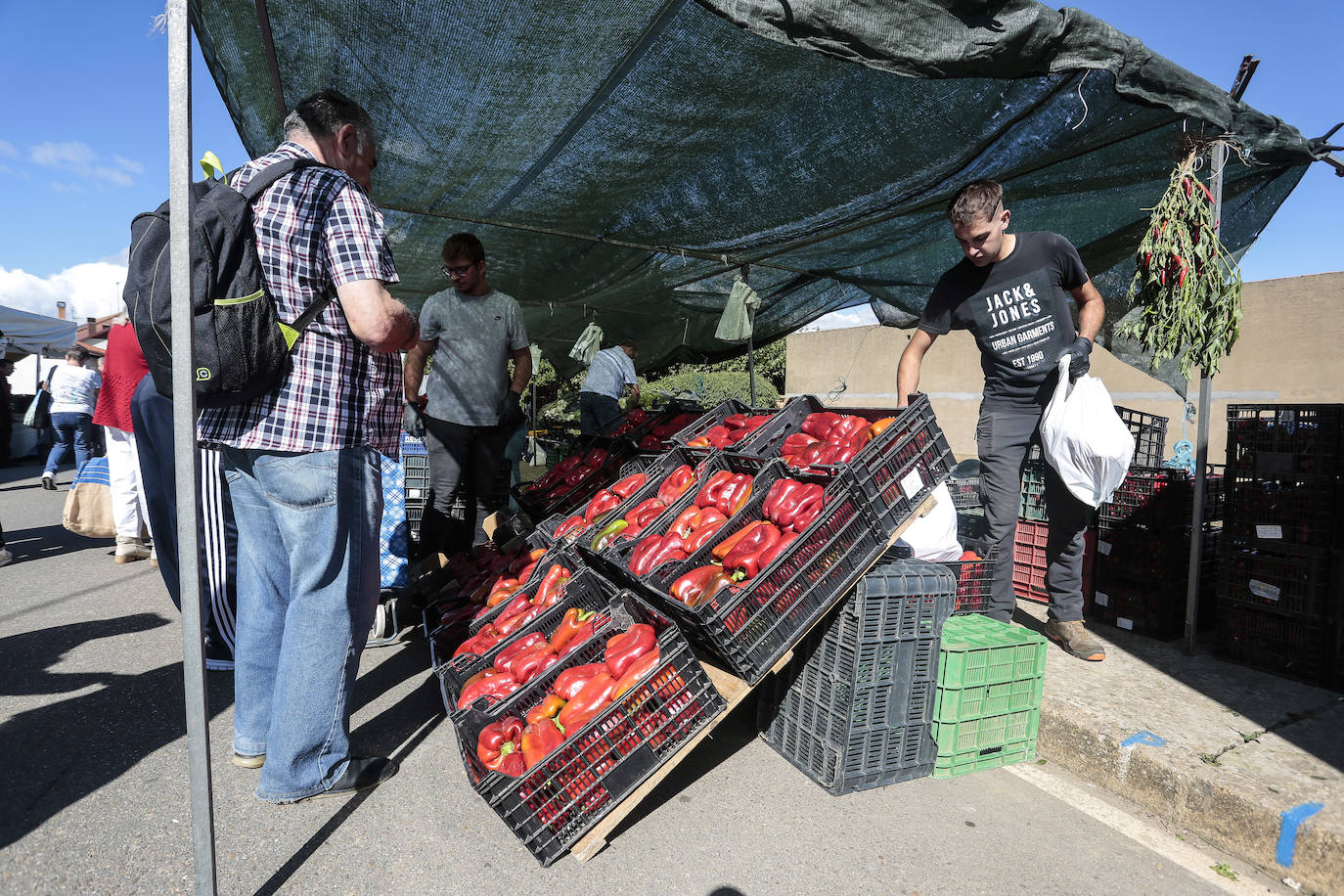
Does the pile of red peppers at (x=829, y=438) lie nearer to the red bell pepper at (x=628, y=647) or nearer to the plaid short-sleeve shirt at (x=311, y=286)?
the red bell pepper at (x=628, y=647)

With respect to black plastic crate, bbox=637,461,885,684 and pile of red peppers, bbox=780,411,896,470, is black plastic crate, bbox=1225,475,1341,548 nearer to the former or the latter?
pile of red peppers, bbox=780,411,896,470

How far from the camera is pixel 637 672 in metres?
2.53

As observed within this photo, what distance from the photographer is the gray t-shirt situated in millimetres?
4688

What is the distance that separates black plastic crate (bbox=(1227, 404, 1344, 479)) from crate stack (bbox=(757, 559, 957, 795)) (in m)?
2.14

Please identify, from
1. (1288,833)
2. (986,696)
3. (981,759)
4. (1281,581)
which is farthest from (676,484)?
(1281,581)

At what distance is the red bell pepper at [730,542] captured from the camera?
297 centimetres

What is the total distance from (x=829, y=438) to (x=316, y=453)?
217 cm

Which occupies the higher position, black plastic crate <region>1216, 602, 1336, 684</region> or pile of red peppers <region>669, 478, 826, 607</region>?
pile of red peppers <region>669, 478, 826, 607</region>

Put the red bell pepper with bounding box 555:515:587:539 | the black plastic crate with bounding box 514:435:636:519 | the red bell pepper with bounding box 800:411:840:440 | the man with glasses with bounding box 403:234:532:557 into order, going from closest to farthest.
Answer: the red bell pepper with bounding box 800:411:840:440 → the red bell pepper with bounding box 555:515:587:539 → the man with glasses with bounding box 403:234:532:557 → the black plastic crate with bounding box 514:435:636:519

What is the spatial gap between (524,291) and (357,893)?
734 centimetres

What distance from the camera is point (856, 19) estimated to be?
2525 millimetres

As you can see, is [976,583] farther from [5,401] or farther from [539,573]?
[5,401]

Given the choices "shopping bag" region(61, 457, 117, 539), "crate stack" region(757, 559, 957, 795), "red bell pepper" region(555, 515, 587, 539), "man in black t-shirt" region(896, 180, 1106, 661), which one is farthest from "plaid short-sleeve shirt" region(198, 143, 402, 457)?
"shopping bag" region(61, 457, 117, 539)

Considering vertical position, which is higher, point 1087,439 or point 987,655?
point 1087,439
